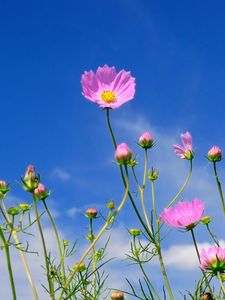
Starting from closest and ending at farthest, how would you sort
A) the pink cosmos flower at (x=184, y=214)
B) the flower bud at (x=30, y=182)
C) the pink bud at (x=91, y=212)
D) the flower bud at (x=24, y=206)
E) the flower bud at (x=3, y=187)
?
the flower bud at (x=30, y=182) < the pink cosmos flower at (x=184, y=214) < the flower bud at (x=3, y=187) < the flower bud at (x=24, y=206) < the pink bud at (x=91, y=212)

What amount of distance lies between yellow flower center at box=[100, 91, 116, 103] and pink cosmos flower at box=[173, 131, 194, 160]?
59 centimetres

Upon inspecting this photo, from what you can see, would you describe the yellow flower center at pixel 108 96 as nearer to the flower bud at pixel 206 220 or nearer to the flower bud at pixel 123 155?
the flower bud at pixel 123 155

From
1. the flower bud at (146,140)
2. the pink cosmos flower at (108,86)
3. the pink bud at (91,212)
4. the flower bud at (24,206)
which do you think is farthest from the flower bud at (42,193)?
the pink bud at (91,212)

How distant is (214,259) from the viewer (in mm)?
1238

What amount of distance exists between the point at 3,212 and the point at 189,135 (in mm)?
956

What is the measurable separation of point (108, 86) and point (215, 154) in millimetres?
673

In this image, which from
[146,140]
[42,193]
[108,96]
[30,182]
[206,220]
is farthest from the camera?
[206,220]

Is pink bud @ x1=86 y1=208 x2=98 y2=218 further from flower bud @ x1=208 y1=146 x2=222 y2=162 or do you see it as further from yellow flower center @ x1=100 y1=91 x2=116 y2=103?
yellow flower center @ x1=100 y1=91 x2=116 y2=103

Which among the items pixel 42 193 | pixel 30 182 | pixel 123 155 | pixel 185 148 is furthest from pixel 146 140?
pixel 30 182

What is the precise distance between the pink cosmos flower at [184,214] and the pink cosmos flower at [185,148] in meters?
0.56

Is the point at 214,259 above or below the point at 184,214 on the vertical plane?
below

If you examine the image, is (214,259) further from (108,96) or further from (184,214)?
(108,96)

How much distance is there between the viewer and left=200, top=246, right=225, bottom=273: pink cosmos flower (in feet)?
4.06

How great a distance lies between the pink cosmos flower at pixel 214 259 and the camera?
124cm
